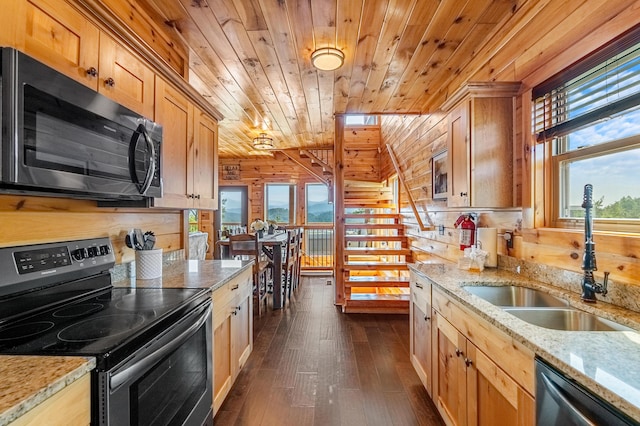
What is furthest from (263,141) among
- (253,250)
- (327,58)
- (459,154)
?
(459,154)

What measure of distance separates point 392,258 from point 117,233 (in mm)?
4886

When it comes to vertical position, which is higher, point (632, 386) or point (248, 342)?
point (632, 386)

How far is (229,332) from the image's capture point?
2.08 metres

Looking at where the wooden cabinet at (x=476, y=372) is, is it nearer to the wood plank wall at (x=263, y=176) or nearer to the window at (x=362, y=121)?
the window at (x=362, y=121)

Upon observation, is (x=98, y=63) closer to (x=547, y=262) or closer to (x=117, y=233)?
(x=117, y=233)

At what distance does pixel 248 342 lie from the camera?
257cm

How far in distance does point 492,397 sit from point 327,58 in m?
2.48

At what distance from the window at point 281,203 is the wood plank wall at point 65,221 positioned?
5.22 metres

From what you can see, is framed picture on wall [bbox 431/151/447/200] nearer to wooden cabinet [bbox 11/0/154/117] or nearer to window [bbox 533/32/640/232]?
window [bbox 533/32/640/232]

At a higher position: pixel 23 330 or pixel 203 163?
pixel 203 163

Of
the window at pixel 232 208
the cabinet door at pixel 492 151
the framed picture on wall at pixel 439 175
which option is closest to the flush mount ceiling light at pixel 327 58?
the cabinet door at pixel 492 151

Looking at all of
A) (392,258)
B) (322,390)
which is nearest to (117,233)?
(322,390)

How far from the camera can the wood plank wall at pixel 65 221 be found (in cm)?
125

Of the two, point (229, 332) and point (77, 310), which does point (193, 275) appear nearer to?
point (229, 332)
